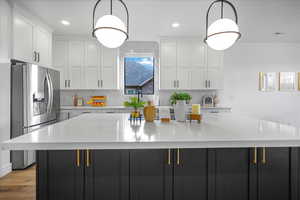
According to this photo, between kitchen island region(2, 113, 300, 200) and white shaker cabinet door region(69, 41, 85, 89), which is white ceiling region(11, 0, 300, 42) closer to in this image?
white shaker cabinet door region(69, 41, 85, 89)

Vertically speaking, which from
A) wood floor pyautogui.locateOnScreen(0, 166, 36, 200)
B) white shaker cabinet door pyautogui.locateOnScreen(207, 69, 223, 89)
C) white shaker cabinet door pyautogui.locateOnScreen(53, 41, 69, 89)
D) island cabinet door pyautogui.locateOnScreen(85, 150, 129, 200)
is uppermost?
white shaker cabinet door pyautogui.locateOnScreen(53, 41, 69, 89)

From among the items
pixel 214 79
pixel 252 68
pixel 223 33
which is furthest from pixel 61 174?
pixel 252 68

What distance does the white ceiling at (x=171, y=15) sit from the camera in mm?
2614

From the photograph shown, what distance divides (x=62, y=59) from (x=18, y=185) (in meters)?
2.73

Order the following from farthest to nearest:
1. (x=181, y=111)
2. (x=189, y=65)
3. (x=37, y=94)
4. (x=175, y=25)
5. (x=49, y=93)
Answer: (x=189, y=65), (x=175, y=25), (x=49, y=93), (x=37, y=94), (x=181, y=111)

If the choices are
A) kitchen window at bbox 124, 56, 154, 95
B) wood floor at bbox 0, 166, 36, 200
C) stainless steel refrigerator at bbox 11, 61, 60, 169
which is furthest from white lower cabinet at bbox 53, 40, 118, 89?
wood floor at bbox 0, 166, 36, 200

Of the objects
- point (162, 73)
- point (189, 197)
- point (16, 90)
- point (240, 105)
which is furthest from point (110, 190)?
point (240, 105)

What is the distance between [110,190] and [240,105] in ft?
14.2

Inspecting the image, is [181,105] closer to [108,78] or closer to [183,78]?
[183,78]

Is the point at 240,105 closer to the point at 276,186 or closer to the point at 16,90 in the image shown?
the point at 276,186

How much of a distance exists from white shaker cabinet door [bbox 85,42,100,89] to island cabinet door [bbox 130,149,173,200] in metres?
3.11

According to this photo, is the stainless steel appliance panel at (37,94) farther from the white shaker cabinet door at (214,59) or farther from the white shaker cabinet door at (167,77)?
the white shaker cabinet door at (214,59)

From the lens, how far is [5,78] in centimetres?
254

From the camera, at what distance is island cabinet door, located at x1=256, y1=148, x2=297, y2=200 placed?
1.25m
